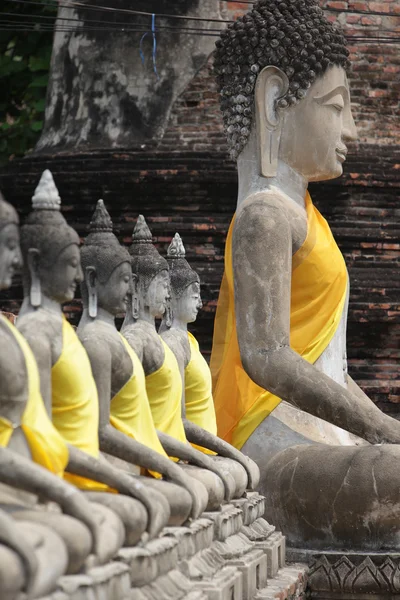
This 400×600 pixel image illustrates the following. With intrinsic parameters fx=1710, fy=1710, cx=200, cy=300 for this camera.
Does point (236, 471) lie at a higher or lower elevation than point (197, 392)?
lower

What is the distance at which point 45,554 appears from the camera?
4129mm

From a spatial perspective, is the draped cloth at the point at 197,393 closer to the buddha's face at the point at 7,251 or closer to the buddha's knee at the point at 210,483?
the buddha's knee at the point at 210,483

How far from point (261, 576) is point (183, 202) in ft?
17.7

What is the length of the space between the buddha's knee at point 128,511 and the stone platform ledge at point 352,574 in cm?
252

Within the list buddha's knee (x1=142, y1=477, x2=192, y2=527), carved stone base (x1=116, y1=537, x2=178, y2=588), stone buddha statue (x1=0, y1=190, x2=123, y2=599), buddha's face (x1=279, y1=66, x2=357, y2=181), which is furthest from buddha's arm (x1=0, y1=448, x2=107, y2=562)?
buddha's face (x1=279, y1=66, x2=357, y2=181)

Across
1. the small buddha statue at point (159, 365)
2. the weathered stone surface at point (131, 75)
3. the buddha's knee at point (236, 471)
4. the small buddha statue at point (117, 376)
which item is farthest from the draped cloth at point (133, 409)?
the weathered stone surface at point (131, 75)

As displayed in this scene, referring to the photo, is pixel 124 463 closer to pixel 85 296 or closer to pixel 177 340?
pixel 85 296

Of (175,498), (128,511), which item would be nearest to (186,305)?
(175,498)

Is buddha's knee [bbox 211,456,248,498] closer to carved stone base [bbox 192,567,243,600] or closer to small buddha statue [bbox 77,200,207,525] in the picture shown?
carved stone base [bbox 192,567,243,600]

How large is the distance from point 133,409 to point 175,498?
431 mm

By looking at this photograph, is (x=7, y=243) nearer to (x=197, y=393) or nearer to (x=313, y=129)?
(x=197, y=393)

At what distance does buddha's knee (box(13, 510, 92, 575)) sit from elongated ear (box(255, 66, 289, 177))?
163 inches

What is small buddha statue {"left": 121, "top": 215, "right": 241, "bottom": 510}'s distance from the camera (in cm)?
636

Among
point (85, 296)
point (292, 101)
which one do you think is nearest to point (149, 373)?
point (85, 296)
